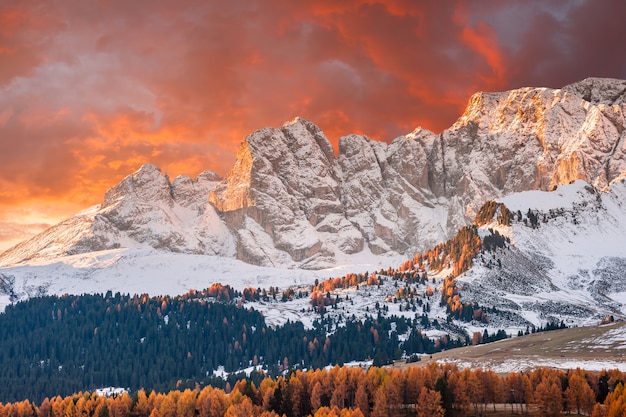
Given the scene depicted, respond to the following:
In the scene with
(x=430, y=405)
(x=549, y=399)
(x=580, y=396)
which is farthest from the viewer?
(x=430, y=405)

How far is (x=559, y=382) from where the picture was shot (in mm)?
199750

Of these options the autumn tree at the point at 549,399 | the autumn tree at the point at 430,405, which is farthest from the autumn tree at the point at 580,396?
the autumn tree at the point at 430,405

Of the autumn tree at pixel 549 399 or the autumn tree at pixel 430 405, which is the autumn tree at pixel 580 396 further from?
the autumn tree at pixel 430 405

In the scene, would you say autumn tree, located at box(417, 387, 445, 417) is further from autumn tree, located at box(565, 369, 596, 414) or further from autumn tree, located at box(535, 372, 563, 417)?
autumn tree, located at box(565, 369, 596, 414)

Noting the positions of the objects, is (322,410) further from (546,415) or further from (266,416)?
(546,415)

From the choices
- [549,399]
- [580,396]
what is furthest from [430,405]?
[580,396]

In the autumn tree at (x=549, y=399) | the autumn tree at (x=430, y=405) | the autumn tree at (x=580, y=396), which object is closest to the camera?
the autumn tree at (x=549, y=399)

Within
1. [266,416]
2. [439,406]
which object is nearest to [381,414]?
[439,406]

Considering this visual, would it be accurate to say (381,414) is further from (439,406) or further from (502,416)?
(502,416)

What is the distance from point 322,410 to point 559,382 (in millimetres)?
58355

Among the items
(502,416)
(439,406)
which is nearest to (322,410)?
(439,406)

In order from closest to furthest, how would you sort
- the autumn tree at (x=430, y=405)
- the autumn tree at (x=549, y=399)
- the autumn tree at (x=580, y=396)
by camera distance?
the autumn tree at (x=549, y=399) < the autumn tree at (x=580, y=396) < the autumn tree at (x=430, y=405)

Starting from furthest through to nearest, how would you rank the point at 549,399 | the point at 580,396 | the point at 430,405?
the point at 430,405, the point at 580,396, the point at 549,399

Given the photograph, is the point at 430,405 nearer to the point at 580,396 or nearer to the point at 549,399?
the point at 549,399
